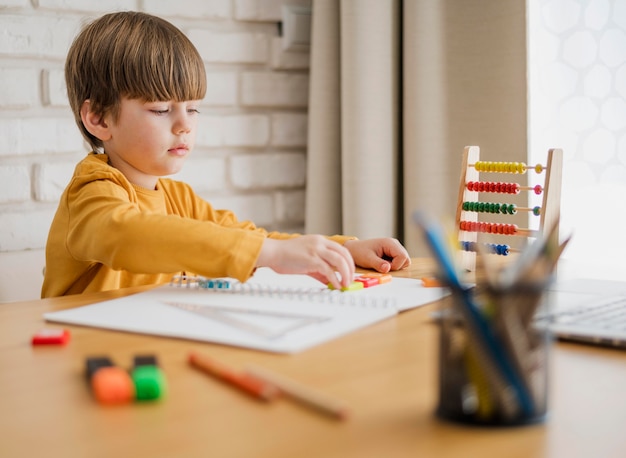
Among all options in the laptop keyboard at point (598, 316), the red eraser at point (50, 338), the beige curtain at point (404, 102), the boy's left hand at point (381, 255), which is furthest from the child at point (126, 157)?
the beige curtain at point (404, 102)

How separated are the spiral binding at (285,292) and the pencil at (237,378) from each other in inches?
11.0

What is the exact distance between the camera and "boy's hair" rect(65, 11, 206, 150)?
1.41 meters

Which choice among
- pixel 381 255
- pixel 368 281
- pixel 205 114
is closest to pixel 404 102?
pixel 205 114

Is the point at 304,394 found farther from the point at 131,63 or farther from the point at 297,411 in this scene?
the point at 131,63

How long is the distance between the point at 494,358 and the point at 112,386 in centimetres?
29

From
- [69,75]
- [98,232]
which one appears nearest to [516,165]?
[98,232]

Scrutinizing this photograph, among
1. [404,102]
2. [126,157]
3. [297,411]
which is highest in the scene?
[404,102]

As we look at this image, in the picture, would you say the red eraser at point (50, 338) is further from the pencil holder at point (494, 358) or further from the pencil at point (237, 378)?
the pencil holder at point (494, 358)

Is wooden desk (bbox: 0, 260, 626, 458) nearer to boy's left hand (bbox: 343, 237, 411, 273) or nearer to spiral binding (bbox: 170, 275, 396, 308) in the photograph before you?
spiral binding (bbox: 170, 275, 396, 308)

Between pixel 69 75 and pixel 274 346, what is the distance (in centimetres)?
93

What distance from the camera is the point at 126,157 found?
145 cm

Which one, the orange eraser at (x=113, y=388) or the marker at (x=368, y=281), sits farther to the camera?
the marker at (x=368, y=281)

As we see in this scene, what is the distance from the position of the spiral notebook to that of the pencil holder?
22cm

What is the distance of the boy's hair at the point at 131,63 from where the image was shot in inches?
55.4
